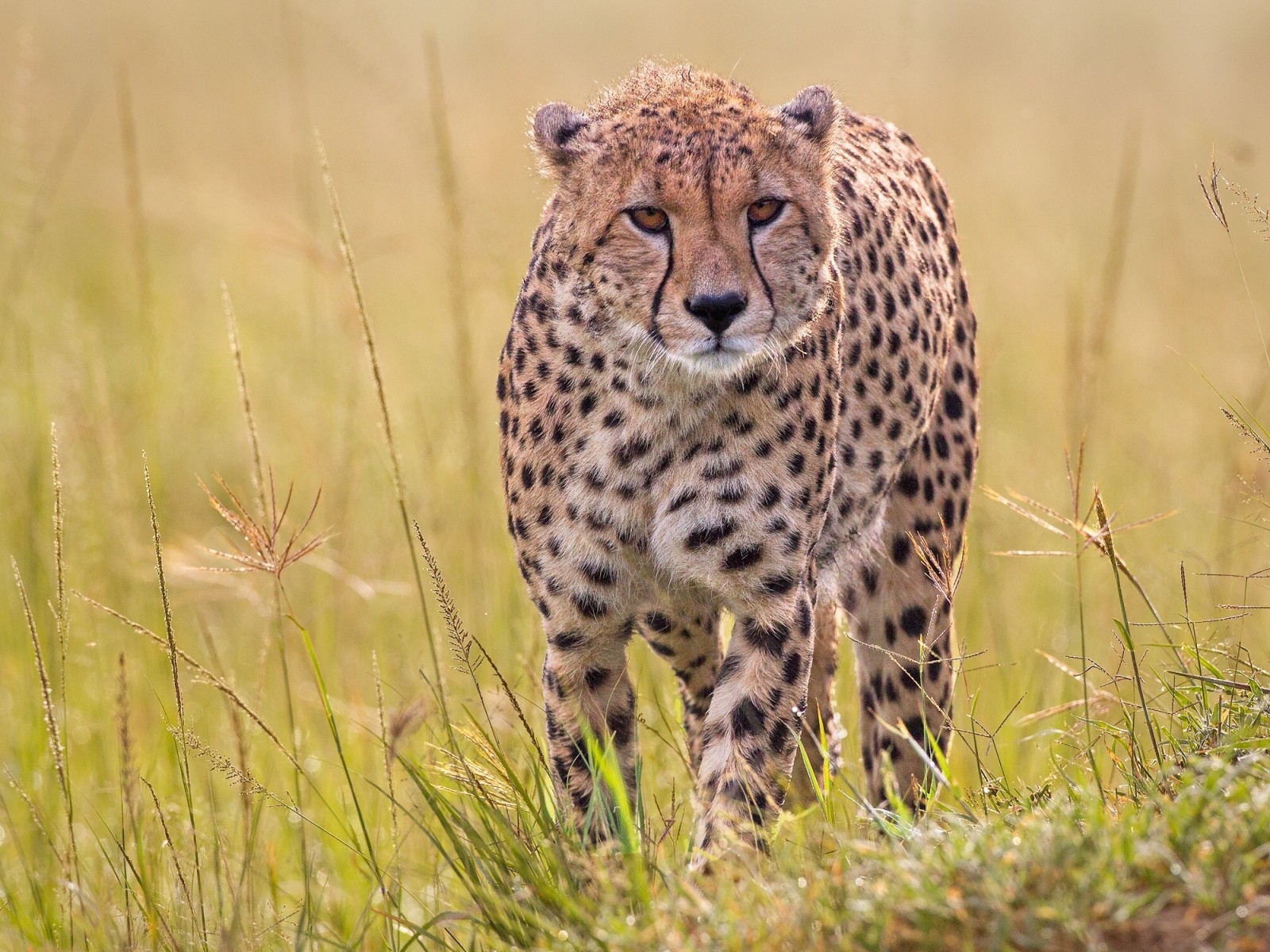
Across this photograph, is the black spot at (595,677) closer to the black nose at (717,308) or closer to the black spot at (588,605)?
the black spot at (588,605)

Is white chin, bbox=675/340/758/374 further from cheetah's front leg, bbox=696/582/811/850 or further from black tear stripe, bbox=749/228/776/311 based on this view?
cheetah's front leg, bbox=696/582/811/850

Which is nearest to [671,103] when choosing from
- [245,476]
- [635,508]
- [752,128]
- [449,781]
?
[752,128]

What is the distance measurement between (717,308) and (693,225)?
175mm

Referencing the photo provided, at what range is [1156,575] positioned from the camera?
14.6 feet

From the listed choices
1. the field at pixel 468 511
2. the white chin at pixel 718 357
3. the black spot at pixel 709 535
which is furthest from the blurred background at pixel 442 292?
the white chin at pixel 718 357

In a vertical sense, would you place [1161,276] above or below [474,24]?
below

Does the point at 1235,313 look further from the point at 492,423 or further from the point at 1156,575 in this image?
the point at 492,423

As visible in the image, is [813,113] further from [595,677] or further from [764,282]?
[595,677]

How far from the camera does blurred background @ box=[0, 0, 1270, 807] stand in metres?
3.93

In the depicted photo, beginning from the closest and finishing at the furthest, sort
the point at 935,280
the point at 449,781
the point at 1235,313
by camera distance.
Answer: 1. the point at 449,781
2. the point at 935,280
3. the point at 1235,313

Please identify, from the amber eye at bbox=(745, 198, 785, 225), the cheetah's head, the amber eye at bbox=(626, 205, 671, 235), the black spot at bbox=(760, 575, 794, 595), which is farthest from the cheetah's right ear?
the black spot at bbox=(760, 575, 794, 595)

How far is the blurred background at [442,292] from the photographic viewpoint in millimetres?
3934

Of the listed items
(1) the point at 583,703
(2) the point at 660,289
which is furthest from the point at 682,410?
(1) the point at 583,703

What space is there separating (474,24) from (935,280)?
9.61m
